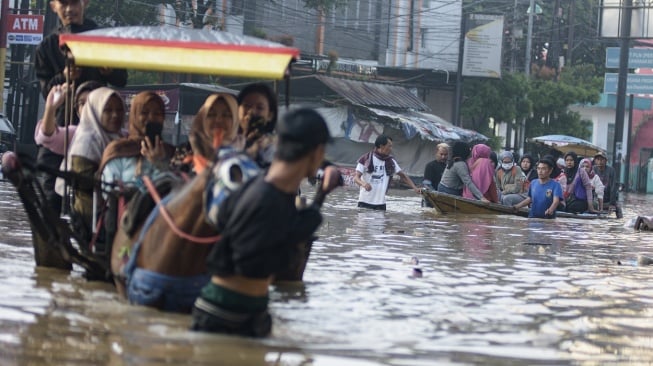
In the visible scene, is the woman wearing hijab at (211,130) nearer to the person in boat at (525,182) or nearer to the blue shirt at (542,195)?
the person in boat at (525,182)

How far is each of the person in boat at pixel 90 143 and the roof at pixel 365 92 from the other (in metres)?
32.4

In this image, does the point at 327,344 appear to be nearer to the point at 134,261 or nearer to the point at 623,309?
the point at 134,261

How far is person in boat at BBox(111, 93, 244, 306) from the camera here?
22.3ft

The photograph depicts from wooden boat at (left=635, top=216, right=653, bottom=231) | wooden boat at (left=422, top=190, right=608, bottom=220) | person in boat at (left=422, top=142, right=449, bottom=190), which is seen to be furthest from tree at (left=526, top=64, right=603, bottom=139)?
wooden boat at (left=635, top=216, right=653, bottom=231)

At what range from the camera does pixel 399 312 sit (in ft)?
26.8

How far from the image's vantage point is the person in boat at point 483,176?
2259 cm

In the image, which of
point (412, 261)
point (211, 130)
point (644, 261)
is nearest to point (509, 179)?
point (644, 261)

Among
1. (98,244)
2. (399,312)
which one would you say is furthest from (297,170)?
(98,244)

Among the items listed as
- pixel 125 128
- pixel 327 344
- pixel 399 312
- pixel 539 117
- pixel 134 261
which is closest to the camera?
pixel 327 344

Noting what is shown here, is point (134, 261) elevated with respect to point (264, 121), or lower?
lower

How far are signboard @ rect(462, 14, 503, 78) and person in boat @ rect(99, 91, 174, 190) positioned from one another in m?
44.0

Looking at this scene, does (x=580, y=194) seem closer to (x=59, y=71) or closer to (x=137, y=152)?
(x=59, y=71)

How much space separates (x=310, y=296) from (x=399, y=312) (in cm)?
85

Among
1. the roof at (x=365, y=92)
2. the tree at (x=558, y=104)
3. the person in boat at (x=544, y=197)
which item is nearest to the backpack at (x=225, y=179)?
the person in boat at (x=544, y=197)
